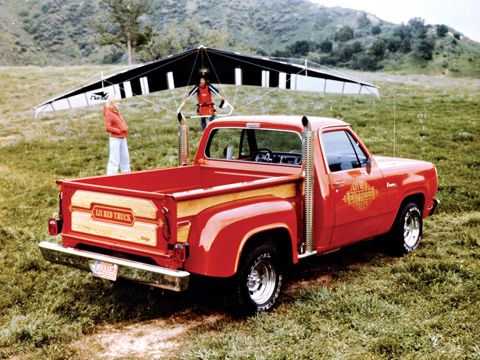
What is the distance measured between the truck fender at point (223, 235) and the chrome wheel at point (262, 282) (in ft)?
1.50

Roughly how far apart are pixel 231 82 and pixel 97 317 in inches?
423

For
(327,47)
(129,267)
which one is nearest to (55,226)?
(129,267)

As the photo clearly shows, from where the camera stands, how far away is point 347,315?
17.4ft

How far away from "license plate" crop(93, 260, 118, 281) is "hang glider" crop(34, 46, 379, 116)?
24.4 ft

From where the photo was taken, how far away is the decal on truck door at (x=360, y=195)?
6.38 metres

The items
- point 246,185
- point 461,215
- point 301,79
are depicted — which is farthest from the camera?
point 301,79

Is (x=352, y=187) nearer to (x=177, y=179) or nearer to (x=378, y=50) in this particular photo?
(x=177, y=179)

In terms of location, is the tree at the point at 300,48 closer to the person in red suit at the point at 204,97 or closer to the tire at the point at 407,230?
the person in red suit at the point at 204,97

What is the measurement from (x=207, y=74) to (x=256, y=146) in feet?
23.7

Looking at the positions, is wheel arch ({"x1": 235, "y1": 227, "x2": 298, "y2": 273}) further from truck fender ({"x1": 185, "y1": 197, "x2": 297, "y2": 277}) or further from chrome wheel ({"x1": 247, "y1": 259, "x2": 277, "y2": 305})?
chrome wheel ({"x1": 247, "y1": 259, "x2": 277, "y2": 305})

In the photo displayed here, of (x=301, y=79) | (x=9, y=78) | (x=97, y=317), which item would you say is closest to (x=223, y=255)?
(x=97, y=317)

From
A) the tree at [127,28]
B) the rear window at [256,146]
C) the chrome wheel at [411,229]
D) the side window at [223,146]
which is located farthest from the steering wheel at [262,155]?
the tree at [127,28]

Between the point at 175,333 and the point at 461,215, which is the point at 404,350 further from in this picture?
the point at 461,215

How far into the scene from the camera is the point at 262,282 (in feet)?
18.2
